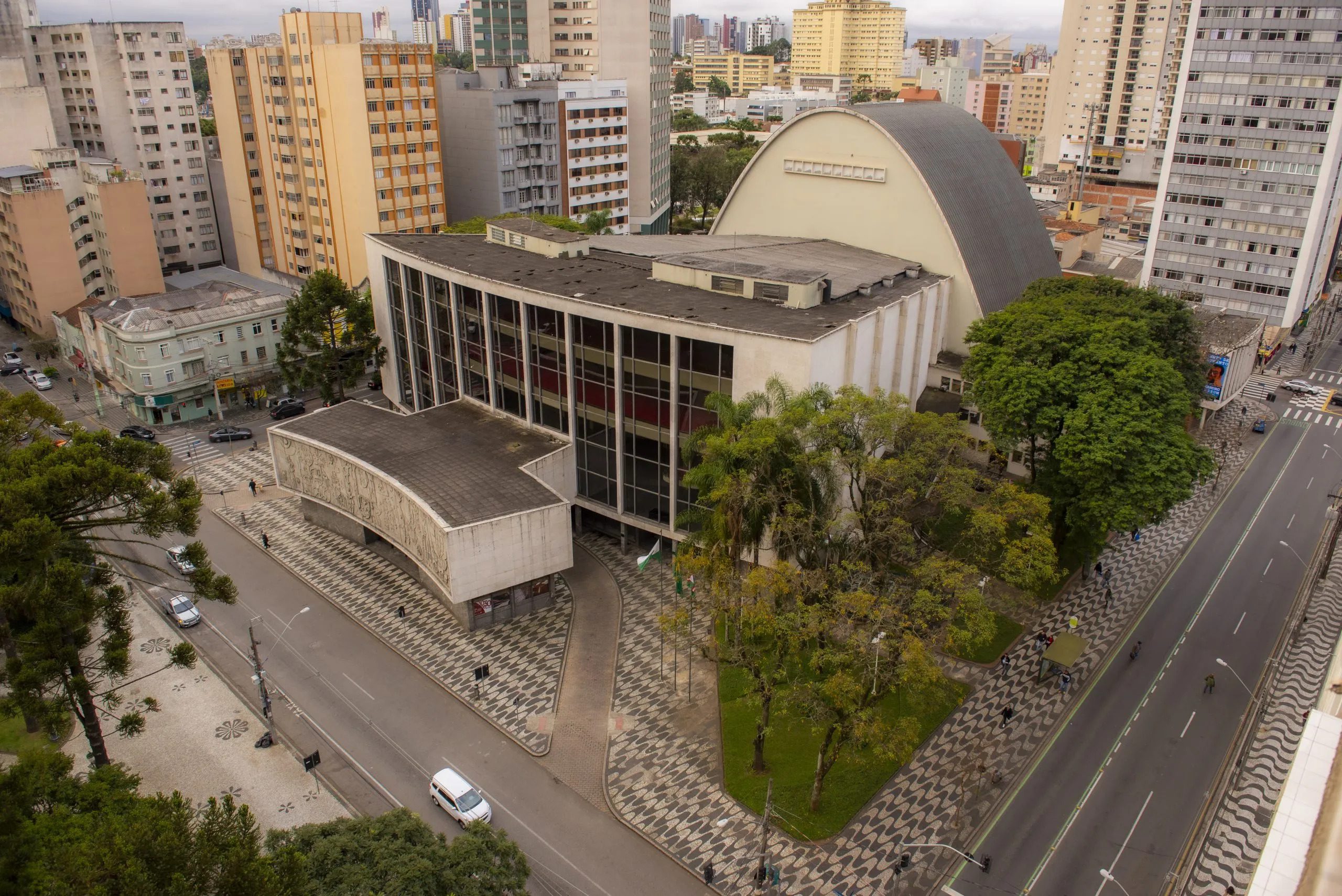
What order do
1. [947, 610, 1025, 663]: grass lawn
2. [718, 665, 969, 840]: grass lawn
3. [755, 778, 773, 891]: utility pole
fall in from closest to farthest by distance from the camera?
[755, 778, 773, 891]: utility pole
[718, 665, 969, 840]: grass lawn
[947, 610, 1025, 663]: grass lawn

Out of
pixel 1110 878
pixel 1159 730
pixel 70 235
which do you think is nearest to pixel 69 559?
pixel 1110 878

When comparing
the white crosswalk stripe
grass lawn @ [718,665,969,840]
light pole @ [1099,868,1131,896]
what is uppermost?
the white crosswalk stripe

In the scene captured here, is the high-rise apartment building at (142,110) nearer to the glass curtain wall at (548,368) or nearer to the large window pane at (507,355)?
the large window pane at (507,355)

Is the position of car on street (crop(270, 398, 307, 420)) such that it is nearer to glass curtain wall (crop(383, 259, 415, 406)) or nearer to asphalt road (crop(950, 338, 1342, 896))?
glass curtain wall (crop(383, 259, 415, 406))

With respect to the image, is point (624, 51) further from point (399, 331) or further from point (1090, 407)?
point (1090, 407)

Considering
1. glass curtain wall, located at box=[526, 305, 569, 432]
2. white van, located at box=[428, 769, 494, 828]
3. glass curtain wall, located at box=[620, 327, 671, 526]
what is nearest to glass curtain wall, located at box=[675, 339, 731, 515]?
glass curtain wall, located at box=[620, 327, 671, 526]

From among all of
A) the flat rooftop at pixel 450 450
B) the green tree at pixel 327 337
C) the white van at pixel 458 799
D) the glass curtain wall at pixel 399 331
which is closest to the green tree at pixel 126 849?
the white van at pixel 458 799
